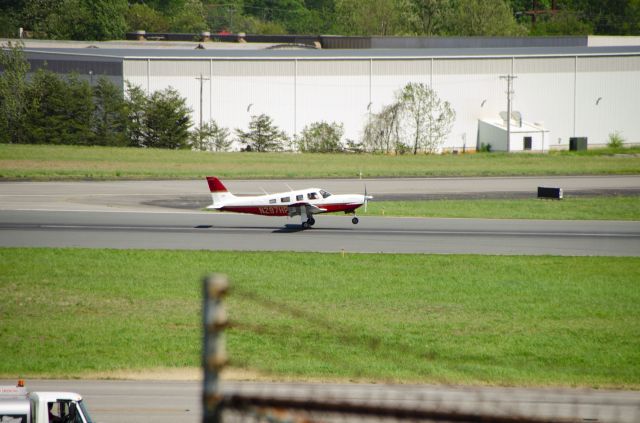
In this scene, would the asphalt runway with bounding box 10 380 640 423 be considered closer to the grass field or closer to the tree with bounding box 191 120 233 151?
the grass field

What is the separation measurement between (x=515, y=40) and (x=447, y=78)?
3179cm

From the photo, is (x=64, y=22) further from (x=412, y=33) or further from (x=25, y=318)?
(x=25, y=318)

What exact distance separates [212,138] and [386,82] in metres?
22.6

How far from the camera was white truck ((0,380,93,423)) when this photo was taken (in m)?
15.6

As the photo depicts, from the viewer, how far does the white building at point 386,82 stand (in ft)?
345

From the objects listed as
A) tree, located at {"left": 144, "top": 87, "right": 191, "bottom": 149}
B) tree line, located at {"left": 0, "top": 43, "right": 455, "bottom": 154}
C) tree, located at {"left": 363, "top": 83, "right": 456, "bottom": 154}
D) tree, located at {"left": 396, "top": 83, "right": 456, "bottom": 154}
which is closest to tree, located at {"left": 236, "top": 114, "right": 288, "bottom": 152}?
tree line, located at {"left": 0, "top": 43, "right": 455, "bottom": 154}

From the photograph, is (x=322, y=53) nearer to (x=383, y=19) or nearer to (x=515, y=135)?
(x=515, y=135)

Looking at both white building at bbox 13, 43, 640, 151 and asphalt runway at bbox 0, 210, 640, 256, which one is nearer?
asphalt runway at bbox 0, 210, 640, 256

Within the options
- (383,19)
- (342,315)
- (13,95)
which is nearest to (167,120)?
(13,95)

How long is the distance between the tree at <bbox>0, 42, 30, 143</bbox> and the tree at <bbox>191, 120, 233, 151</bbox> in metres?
21.0

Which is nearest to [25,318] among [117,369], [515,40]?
[117,369]

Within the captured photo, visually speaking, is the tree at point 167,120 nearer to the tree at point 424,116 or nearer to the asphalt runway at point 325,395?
the tree at point 424,116

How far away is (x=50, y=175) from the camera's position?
77.4 meters

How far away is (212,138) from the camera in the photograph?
104 meters
